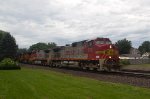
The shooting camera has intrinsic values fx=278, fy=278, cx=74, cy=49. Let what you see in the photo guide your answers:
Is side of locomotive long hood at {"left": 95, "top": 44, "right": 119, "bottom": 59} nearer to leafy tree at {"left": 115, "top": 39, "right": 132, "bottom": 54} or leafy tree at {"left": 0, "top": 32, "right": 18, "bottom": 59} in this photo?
leafy tree at {"left": 0, "top": 32, "right": 18, "bottom": 59}

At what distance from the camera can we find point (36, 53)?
205ft

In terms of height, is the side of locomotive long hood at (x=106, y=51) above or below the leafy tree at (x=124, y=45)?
below

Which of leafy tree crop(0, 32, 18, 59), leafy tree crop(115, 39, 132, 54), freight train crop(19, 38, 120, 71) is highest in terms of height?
leafy tree crop(115, 39, 132, 54)

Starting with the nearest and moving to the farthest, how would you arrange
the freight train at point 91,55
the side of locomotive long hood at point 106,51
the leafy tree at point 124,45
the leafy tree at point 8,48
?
the freight train at point 91,55, the side of locomotive long hood at point 106,51, the leafy tree at point 8,48, the leafy tree at point 124,45

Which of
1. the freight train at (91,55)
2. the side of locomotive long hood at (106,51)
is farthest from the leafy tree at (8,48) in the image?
the side of locomotive long hood at (106,51)

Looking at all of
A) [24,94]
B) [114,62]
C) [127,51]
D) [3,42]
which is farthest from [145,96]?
[127,51]

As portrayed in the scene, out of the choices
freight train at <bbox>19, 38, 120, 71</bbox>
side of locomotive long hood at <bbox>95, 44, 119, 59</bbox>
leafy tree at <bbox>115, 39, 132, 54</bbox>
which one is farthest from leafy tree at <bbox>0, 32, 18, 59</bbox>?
leafy tree at <bbox>115, 39, 132, 54</bbox>

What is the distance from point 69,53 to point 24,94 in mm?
26369

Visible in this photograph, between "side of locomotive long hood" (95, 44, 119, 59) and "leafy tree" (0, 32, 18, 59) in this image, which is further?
"leafy tree" (0, 32, 18, 59)

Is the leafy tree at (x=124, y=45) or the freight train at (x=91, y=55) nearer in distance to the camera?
the freight train at (x=91, y=55)

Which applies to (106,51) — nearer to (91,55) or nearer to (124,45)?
(91,55)

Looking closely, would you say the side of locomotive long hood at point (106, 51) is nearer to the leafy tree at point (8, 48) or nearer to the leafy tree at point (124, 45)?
the leafy tree at point (8, 48)

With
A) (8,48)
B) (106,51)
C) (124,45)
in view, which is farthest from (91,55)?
(124,45)

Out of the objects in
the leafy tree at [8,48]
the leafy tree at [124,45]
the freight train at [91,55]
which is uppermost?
the leafy tree at [124,45]
